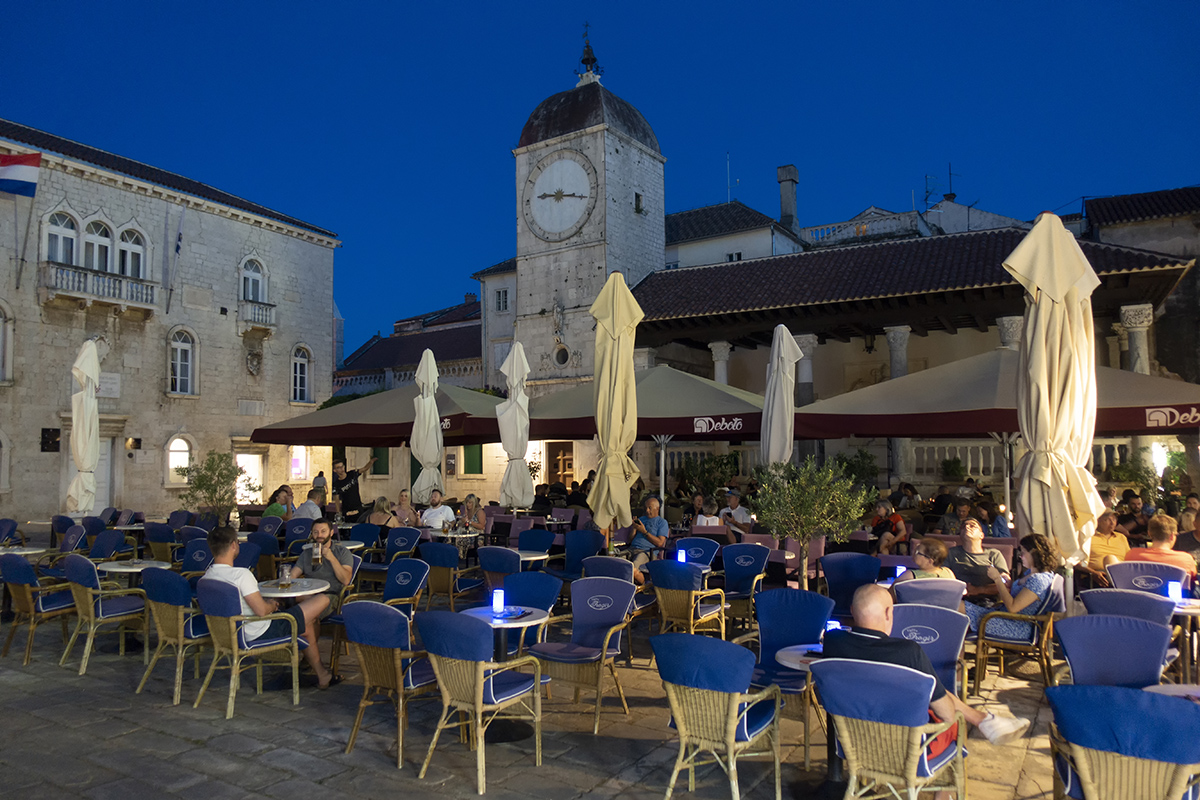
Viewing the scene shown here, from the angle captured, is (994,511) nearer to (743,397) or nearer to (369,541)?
(743,397)

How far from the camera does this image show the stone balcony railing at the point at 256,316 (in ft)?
79.5

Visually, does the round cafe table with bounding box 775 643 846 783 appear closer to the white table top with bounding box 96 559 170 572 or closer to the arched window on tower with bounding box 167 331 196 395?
the white table top with bounding box 96 559 170 572

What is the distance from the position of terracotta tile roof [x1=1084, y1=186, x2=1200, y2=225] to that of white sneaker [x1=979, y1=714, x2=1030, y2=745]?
21911mm

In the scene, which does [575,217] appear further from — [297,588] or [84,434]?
[297,588]

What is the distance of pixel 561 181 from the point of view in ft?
80.5

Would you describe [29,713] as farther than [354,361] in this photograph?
No

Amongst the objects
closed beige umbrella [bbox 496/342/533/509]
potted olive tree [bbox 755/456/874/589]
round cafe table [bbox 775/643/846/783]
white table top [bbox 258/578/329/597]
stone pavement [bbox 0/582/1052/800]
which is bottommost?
stone pavement [bbox 0/582/1052/800]

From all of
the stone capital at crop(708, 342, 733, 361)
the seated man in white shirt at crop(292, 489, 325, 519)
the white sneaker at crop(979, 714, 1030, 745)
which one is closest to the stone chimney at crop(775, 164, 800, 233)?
the stone capital at crop(708, 342, 733, 361)

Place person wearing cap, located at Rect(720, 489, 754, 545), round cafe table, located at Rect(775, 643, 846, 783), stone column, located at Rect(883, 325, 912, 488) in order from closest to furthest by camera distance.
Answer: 1. round cafe table, located at Rect(775, 643, 846, 783)
2. person wearing cap, located at Rect(720, 489, 754, 545)
3. stone column, located at Rect(883, 325, 912, 488)

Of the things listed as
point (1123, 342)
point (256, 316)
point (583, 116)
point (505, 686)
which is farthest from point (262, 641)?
point (583, 116)

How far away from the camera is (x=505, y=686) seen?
468 centimetres

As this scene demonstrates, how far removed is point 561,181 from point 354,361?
22113mm

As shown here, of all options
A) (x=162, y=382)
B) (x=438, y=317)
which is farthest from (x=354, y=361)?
(x=162, y=382)

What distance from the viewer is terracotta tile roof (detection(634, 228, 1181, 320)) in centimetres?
1695
